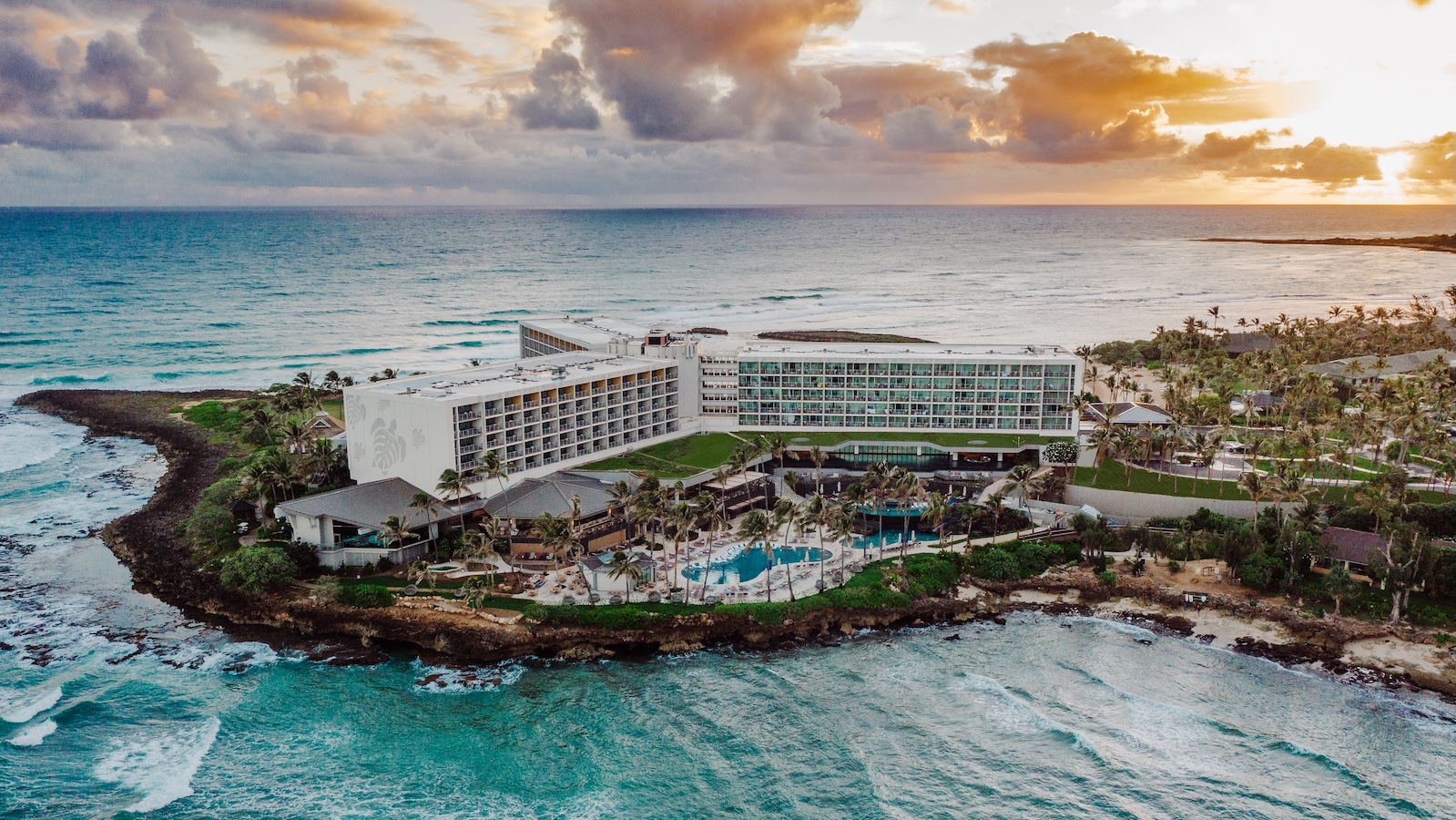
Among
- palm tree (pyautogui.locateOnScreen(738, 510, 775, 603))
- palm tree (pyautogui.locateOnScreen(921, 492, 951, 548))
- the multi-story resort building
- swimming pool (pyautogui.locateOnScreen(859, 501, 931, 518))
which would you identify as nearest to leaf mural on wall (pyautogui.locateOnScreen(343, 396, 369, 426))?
the multi-story resort building

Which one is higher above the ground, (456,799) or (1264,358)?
(1264,358)

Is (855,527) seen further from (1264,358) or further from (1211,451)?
(1264,358)

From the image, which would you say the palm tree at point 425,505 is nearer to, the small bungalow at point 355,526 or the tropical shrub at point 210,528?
the small bungalow at point 355,526

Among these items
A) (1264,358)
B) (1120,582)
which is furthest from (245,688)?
(1264,358)

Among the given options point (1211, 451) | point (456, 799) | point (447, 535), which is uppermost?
point (1211, 451)

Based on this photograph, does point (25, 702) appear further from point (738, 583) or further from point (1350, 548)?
point (1350, 548)

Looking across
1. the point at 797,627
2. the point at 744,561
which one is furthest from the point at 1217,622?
the point at 744,561
